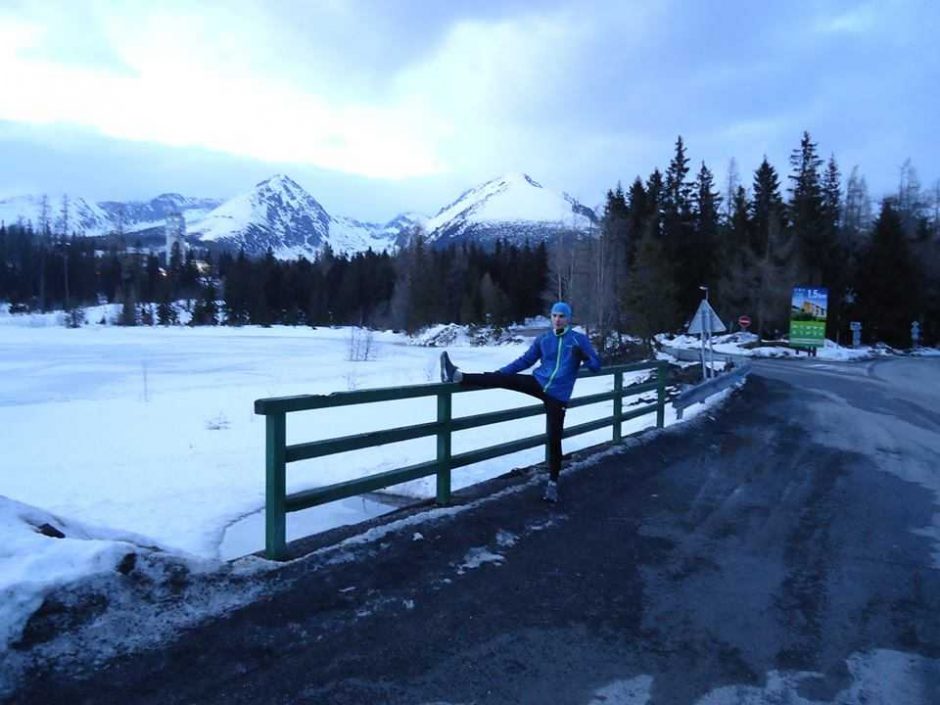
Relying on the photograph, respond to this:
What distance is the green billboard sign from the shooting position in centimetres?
4284

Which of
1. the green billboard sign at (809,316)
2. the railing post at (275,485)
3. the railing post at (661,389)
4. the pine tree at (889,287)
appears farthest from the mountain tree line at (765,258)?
the railing post at (275,485)

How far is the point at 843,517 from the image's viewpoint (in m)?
6.82

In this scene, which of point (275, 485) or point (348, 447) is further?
point (348, 447)

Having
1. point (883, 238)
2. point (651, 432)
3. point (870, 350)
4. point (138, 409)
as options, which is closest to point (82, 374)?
point (138, 409)

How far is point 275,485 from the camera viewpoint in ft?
16.0

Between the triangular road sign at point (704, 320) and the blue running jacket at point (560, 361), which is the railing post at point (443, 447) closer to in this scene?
the blue running jacket at point (560, 361)

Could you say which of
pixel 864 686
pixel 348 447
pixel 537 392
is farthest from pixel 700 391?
pixel 864 686

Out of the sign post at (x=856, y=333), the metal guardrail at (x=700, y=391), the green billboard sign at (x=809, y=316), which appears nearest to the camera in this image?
the metal guardrail at (x=700, y=391)

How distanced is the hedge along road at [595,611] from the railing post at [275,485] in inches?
9.2

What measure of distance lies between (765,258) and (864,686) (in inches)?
2276

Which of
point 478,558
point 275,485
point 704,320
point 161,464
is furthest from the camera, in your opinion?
point 704,320

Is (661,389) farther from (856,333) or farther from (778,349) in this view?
(856,333)

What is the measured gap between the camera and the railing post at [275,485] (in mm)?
4797

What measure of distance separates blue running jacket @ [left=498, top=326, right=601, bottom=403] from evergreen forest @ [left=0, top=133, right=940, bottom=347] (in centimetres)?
2401
